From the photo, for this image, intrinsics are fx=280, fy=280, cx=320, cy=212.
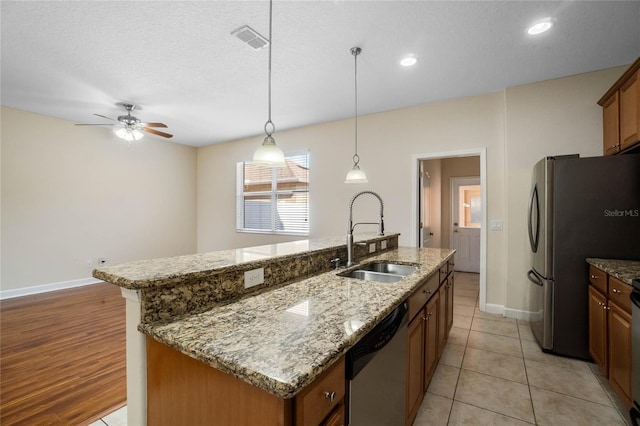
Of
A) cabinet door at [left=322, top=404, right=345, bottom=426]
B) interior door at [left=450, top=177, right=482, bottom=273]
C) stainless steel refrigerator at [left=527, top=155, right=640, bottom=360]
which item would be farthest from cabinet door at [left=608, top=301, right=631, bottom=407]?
interior door at [left=450, top=177, right=482, bottom=273]

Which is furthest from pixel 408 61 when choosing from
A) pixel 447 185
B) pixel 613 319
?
pixel 447 185

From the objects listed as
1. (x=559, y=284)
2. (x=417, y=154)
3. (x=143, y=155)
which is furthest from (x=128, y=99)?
(x=559, y=284)

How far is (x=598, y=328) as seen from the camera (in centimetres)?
212

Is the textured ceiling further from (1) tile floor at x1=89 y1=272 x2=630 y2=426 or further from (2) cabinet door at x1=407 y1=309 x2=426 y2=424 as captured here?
(1) tile floor at x1=89 y1=272 x2=630 y2=426

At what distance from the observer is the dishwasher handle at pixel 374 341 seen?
3.05 feet

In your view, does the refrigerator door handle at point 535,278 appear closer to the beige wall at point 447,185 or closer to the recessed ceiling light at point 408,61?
the recessed ceiling light at point 408,61

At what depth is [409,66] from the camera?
114 inches

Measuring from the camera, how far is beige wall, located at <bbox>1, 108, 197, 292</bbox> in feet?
13.5

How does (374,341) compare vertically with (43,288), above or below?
above

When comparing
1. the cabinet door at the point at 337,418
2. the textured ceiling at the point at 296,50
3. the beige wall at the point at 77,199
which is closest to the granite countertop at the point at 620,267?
the textured ceiling at the point at 296,50

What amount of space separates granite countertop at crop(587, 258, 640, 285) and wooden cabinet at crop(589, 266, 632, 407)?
42 millimetres

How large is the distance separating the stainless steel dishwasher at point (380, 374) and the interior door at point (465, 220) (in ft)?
17.3

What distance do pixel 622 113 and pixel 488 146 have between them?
46.5 inches

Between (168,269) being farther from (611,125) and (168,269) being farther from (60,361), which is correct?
(611,125)
